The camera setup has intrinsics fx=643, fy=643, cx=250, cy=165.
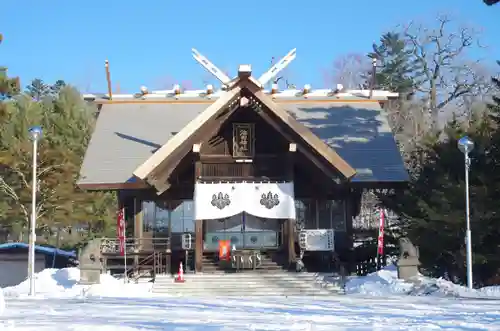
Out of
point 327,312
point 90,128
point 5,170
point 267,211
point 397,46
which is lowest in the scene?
point 327,312

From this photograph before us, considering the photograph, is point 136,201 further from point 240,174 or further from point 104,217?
point 104,217

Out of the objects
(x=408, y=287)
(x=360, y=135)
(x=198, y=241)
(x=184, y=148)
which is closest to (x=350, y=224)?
(x=360, y=135)

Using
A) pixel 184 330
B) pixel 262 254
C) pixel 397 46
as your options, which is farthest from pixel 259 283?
pixel 397 46

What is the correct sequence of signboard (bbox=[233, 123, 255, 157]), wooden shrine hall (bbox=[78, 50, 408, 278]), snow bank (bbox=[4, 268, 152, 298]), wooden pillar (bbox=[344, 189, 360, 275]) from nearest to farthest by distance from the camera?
snow bank (bbox=[4, 268, 152, 298])
wooden shrine hall (bbox=[78, 50, 408, 278])
signboard (bbox=[233, 123, 255, 157])
wooden pillar (bbox=[344, 189, 360, 275])

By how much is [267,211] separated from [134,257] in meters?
4.75

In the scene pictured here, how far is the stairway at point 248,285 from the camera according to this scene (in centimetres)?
1820

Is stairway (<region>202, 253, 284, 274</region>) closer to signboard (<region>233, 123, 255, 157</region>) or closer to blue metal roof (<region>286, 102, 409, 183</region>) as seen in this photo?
signboard (<region>233, 123, 255, 157</region>)

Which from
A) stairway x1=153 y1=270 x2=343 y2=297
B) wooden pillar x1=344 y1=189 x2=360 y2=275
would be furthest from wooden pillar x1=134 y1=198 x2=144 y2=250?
wooden pillar x1=344 y1=189 x2=360 y2=275

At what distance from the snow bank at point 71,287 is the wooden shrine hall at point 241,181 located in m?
1.64

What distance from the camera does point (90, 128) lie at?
1499 inches

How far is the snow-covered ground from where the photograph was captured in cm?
1034

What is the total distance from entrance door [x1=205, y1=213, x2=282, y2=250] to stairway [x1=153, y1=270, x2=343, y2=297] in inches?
98.7

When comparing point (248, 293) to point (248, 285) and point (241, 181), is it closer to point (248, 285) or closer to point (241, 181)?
point (248, 285)

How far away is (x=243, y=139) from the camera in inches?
875
